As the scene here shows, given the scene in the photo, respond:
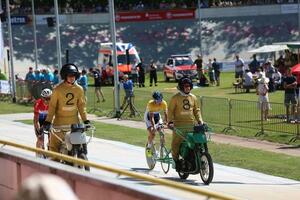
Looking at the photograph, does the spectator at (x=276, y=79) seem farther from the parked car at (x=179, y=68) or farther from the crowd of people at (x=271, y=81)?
the parked car at (x=179, y=68)

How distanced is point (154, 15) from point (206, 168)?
201ft

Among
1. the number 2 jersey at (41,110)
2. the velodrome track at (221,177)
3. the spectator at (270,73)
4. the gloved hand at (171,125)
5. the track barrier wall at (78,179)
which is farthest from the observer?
the spectator at (270,73)

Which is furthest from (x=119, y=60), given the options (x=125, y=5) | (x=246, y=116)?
(x=246, y=116)

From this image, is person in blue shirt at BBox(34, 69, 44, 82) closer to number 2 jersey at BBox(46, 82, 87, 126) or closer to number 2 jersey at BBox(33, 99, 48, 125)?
number 2 jersey at BBox(33, 99, 48, 125)

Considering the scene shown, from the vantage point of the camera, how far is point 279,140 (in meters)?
19.6

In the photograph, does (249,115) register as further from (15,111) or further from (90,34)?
(90,34)

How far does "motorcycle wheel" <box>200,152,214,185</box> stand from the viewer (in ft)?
42.1

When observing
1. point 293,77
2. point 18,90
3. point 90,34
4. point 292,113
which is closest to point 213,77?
point 18,90

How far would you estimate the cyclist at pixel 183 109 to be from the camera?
13352mm

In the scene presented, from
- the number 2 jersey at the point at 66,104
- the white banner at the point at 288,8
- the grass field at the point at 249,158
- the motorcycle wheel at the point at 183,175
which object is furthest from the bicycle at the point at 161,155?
the white banner at the point at 288,8

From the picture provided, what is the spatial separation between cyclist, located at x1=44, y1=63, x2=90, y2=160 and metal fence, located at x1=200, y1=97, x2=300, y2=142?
938cm

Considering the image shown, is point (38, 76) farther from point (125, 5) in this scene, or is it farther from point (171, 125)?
point (125, 5)

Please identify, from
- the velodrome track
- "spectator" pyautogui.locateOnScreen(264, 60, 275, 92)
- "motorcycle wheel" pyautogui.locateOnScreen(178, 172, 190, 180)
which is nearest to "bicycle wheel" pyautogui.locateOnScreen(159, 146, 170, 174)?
the velodrome track

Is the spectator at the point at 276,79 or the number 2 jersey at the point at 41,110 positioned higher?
the number 2 jersey at the point at 41,110
